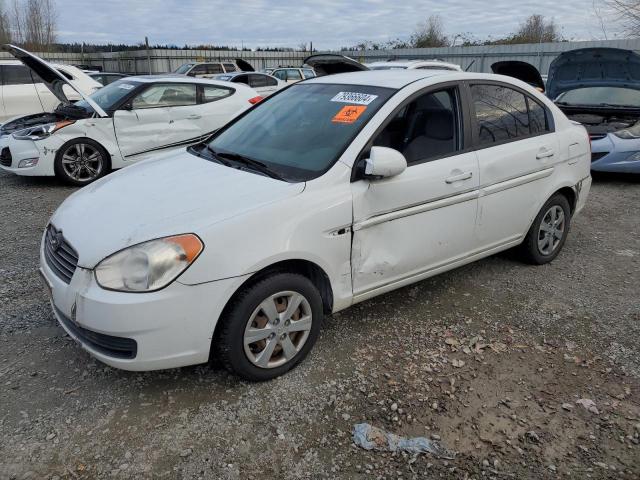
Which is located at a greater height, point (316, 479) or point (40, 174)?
point (40, 174)

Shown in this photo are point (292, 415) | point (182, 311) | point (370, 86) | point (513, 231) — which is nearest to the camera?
point (182, 311)

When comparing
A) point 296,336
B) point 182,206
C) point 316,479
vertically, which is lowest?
point 316,479

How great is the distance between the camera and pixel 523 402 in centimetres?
279

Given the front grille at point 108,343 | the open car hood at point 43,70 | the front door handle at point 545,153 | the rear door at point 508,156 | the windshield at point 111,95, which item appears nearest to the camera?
the front grille at point 108,343

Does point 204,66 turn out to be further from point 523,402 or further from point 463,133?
point 523,402

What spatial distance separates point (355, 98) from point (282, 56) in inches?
1093

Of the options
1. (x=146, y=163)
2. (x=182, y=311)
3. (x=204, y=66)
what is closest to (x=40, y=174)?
(x=146, y=163)

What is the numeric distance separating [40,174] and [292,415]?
581 cm

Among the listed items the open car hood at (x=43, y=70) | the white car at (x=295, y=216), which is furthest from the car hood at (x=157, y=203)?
the open car hood at (x=43, y=70)

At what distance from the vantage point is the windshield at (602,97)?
812cm

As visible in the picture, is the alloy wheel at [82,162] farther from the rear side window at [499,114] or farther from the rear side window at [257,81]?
the rear side window at [257,81]

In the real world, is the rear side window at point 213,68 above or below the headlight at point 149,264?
above

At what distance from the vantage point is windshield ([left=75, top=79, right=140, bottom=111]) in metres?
7.23

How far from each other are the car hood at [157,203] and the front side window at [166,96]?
171 inches
